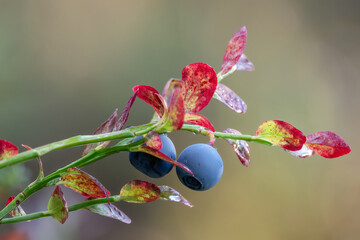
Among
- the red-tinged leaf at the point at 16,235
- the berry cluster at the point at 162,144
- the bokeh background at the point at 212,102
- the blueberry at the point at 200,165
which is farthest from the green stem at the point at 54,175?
the bokeh background at the point at 212,102

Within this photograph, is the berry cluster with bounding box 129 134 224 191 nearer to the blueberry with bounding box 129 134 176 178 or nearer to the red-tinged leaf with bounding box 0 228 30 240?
the blueberry with bounding box 129 134 176 178

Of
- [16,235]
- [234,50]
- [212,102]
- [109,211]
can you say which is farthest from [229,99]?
[212,102]

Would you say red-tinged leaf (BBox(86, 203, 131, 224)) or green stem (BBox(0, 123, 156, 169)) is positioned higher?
green stem (BBox(0, 123, 156, 169))

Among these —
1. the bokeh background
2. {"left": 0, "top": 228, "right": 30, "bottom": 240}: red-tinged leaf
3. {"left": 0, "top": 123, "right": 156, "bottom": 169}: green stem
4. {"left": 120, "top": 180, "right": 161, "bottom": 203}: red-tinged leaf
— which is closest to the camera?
{"left": 0, "top": 123, "right": 156, "bottom": 169}: green stem

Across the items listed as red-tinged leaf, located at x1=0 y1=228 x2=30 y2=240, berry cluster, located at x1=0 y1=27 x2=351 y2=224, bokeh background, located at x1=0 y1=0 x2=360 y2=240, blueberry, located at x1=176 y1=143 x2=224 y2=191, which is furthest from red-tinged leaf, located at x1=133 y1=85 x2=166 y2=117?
bokeh background, located at x1=0 y1=0 x2=360 y2=240

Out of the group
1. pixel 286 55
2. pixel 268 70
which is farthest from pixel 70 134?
pixel 286 55

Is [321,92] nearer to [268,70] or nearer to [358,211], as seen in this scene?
[268,70]

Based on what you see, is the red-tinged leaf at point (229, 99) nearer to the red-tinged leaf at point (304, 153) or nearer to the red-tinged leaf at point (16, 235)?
the red-tinged leaf at point (304, 153)
